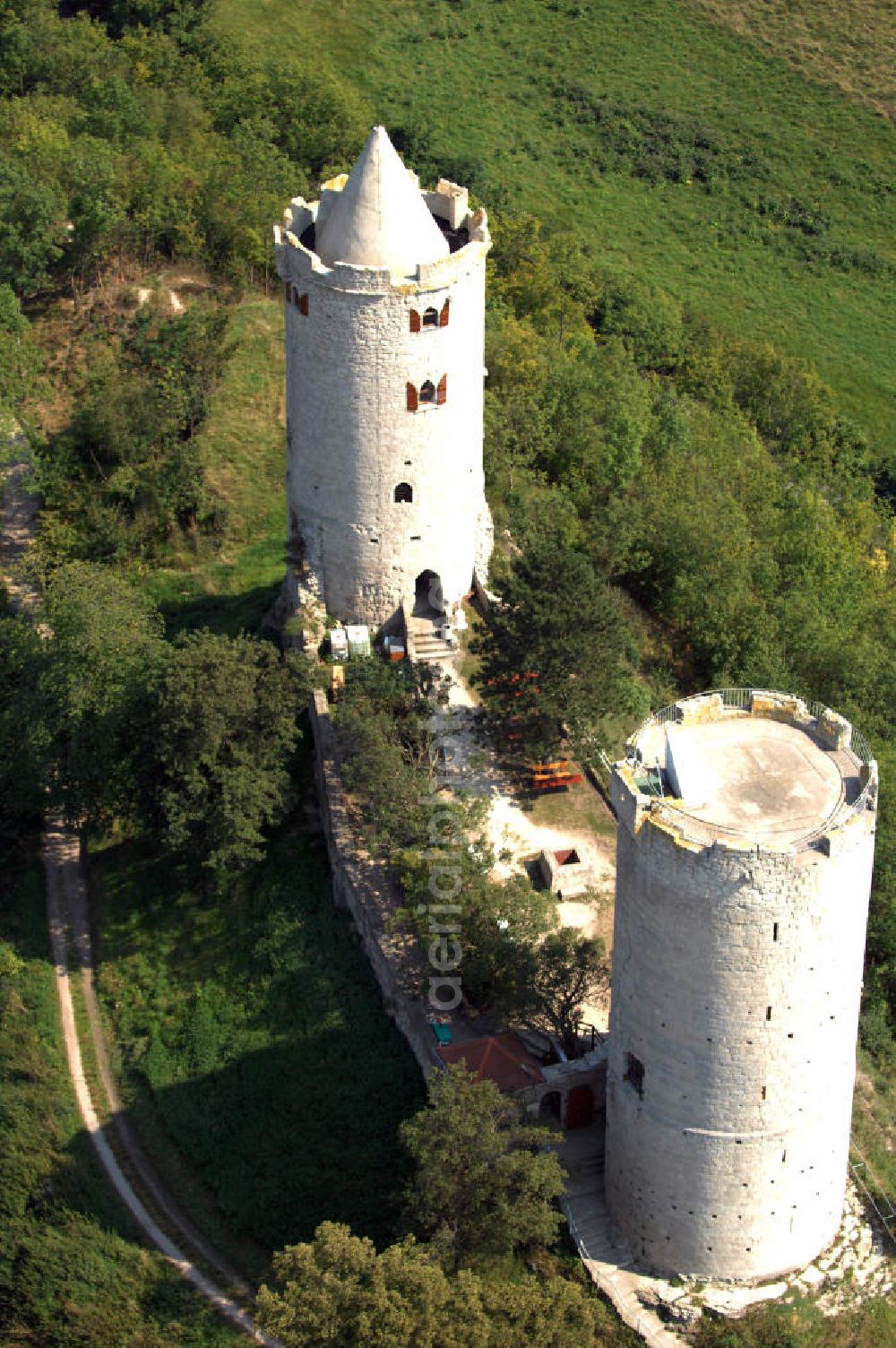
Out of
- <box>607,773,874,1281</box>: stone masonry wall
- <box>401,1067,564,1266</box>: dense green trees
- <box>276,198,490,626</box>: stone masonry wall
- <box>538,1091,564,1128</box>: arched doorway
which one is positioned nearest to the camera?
<box>607,773,874,1281</box>: stone masonry wall

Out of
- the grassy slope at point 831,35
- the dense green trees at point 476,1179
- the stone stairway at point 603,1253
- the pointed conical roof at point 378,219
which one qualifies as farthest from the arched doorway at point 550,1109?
the grassy slope at point 831,35

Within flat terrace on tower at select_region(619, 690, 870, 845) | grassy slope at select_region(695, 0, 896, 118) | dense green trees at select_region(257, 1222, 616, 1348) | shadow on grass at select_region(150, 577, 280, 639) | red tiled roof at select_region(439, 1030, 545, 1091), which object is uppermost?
flat terrace on tower at select_region(619, 690, 870, 845)

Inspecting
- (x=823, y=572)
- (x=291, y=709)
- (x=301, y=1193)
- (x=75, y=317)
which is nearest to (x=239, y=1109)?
(x=301, y=1193)

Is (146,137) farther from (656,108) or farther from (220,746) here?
(220,746)

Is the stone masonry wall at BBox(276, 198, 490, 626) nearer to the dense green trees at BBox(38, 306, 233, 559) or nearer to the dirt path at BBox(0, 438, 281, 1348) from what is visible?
the dense green trees at BBox(38, 306, 233, 559)

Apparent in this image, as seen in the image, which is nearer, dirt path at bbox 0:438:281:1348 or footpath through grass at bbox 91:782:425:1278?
dirt path at bbox 0:438:281:1348

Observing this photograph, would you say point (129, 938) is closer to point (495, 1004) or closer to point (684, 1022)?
point (495, 1004)

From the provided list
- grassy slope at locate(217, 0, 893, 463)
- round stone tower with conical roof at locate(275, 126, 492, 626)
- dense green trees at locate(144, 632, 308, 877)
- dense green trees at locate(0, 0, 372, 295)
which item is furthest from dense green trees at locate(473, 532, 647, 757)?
grassy slope at locate(217, 0, 893, 463)
